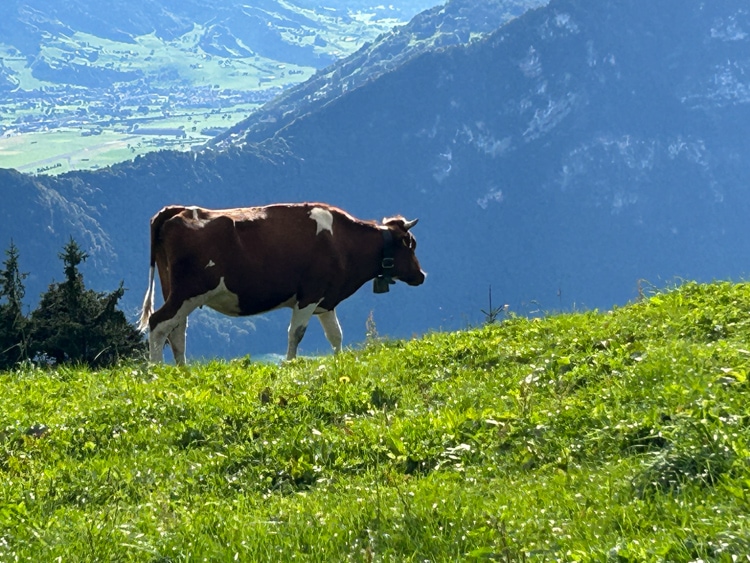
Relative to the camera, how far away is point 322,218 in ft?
58.3

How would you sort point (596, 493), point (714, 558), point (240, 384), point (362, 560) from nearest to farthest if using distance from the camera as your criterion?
1. point (714, 558)
2. point (362, 560)
3. point (596, 493)
4. point (240, 384)

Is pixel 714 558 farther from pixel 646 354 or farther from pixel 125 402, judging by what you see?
pixel 125 402

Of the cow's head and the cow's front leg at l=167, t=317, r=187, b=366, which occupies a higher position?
the cow's head

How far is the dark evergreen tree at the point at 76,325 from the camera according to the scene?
3231cm

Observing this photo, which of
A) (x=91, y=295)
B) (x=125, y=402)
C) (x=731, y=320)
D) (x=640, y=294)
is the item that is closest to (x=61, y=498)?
(x=125, y=402)

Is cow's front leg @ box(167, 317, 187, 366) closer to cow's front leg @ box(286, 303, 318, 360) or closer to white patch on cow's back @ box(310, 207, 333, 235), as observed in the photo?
cow's front leg @ box(286, 303, 318, 360)

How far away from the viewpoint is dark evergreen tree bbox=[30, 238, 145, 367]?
32312 mm

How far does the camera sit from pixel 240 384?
1116 cm

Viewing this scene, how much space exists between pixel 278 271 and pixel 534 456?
388 inches

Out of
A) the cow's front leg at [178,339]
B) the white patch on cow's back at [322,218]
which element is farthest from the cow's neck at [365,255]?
the cow's front leg at [178,339]

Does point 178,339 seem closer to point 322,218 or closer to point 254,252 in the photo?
point 254,252

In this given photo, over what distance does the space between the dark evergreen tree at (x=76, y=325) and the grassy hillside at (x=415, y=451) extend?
65.5 ft

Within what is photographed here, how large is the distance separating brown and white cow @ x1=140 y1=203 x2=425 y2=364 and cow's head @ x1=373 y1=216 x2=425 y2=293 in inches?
18.8

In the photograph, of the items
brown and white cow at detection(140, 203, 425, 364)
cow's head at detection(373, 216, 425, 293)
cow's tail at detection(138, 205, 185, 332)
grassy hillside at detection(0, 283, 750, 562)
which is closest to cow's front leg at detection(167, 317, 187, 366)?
brown and white cow at detection(140, 203, 425, 364)
